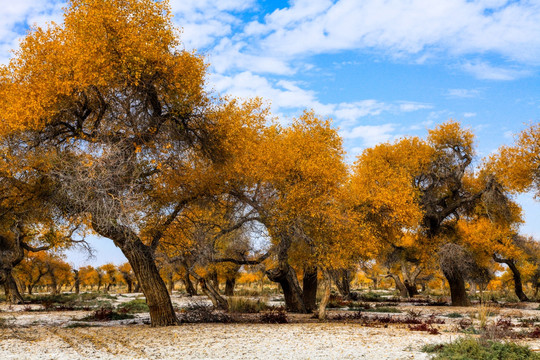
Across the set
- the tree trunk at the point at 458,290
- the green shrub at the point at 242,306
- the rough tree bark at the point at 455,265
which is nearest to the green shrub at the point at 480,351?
the green shrub at the point at 242,306

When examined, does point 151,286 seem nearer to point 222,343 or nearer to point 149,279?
point 149,279

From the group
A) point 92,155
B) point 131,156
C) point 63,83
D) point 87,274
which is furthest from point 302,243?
point 87,274

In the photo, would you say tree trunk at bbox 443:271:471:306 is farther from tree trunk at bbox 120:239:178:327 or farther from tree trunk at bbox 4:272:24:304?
tree trunk at bbox 4:272:24:304

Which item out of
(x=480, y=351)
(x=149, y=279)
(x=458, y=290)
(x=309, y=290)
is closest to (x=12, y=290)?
(x=309, y=290)

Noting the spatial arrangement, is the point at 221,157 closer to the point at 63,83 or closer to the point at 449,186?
the point at 63,83

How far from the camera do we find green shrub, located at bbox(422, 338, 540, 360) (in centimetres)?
787

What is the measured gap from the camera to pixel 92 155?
452 inches

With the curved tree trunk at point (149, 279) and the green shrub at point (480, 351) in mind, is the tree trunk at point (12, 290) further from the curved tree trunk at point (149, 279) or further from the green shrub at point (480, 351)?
the green shrub at point (480, 351)

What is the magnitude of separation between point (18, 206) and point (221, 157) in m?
6.45

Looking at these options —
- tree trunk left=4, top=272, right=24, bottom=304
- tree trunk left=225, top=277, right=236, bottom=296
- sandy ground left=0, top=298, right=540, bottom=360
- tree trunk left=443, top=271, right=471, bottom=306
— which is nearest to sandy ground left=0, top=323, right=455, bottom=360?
sandy ground left=0, top=298, right=540, bottom=360

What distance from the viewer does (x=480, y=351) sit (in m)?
8.20

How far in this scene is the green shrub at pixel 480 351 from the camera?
25.8 ft

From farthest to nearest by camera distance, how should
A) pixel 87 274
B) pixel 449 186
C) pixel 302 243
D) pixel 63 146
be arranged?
pixel 87 274, pixel 449 186, pixel 302 243, pixel 63 146

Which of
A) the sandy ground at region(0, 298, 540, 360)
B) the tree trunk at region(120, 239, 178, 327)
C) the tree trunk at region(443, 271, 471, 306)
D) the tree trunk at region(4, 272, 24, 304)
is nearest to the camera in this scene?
the sandy ground at region(0, 298, 540, 360)
